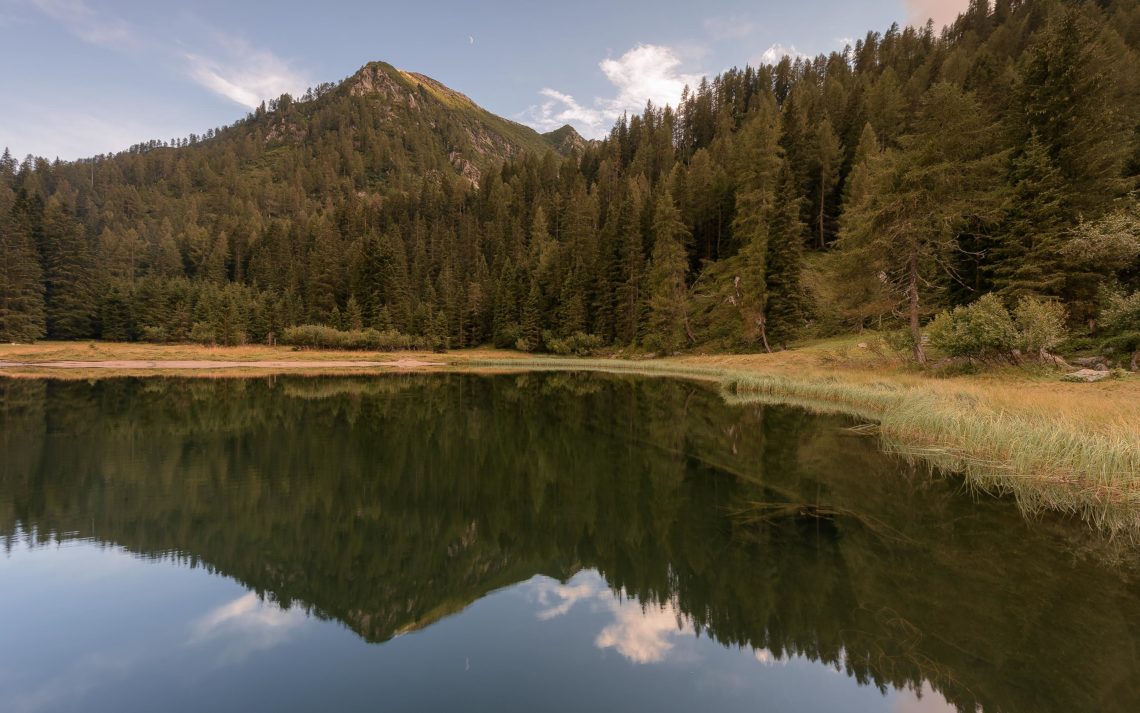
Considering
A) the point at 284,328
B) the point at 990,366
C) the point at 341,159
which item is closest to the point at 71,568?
the point at 990,366

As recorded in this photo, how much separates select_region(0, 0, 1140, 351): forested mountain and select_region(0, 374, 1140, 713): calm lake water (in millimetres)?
24646

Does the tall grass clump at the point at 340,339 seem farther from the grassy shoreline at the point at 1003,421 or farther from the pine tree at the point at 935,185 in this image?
the pine tree at the point at 935,185

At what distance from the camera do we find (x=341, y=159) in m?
199

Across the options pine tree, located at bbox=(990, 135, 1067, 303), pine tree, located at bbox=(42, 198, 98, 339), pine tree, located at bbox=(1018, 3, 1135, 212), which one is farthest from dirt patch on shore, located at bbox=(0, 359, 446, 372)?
pine tree, located at bbox=(1018, 3, 1135, 212)

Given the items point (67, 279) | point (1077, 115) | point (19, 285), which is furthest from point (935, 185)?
point (67, 279)

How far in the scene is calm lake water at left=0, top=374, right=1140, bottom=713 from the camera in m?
4.88

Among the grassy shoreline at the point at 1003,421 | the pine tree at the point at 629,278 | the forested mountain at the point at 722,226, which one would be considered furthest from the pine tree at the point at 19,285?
the grassy shoreline at the point at 1003,421

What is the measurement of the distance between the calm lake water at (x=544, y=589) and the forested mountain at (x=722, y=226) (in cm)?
2465

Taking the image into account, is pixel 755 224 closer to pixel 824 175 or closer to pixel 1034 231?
pixel 824 175

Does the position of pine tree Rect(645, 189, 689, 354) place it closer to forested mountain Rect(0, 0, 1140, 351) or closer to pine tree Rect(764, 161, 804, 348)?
forested mountain Rect(0, 0, 1140, 351)

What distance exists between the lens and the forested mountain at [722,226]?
2617cm

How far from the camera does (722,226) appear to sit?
A: 73.6m

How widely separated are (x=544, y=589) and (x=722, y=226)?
246ft

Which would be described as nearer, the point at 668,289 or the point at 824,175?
the point at 668,289
